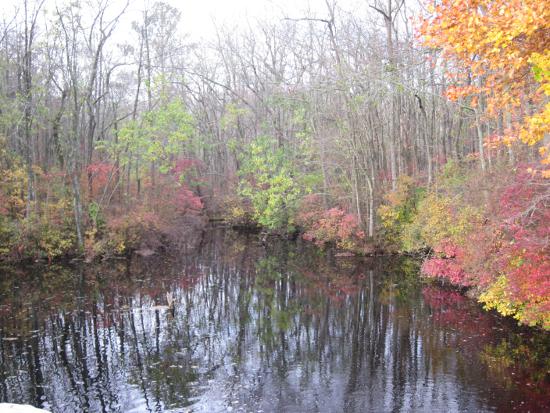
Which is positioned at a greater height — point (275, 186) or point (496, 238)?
point (275, 186)

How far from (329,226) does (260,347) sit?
14.7 m

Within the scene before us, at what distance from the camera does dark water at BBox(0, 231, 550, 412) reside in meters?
9.48

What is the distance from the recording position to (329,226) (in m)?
26.4

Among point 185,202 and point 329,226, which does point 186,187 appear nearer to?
point 185,202

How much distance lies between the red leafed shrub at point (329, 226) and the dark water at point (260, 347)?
4.98m

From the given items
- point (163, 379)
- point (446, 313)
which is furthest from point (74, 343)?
point (446, 313)

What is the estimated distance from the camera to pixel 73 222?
24531 millimetres

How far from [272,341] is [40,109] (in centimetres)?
1799

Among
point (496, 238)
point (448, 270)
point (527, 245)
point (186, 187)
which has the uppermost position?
point (186, 187)

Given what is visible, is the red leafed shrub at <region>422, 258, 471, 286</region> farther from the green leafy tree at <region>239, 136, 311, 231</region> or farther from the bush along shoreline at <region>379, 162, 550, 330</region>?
the green leafy tree at <region>239, 136, 311, 231</region>

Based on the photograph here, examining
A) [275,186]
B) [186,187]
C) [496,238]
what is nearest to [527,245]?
[496,238]

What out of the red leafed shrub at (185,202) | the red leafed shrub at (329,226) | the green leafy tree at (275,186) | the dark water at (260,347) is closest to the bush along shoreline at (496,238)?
the dark water at (260,347)

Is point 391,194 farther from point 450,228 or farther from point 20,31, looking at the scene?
point 20,31

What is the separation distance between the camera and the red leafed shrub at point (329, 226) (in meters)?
25.2
